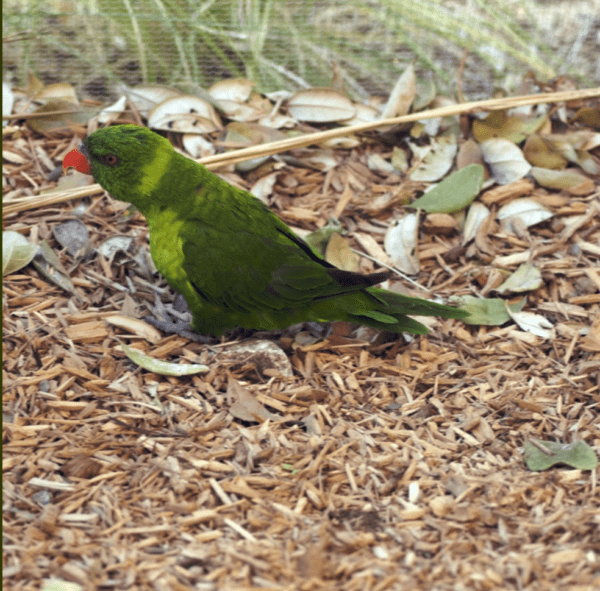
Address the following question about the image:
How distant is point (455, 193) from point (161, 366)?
61.7 inches

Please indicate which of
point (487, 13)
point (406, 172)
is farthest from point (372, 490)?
point (487, 13)

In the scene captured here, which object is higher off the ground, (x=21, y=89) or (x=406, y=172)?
(x=21, y=89)

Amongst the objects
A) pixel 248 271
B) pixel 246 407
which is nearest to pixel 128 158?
pixel 248 271

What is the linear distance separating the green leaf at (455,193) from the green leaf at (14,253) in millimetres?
1663

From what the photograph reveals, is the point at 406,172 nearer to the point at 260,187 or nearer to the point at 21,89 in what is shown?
the point at 260,187

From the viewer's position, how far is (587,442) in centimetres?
190

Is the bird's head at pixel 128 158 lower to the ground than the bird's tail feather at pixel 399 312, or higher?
higher

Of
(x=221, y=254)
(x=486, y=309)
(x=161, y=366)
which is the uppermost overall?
(x=221, y=254)

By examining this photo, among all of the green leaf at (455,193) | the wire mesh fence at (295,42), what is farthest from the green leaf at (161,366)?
the wire mesh fence at (295,42)

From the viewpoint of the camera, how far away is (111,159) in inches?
86.4

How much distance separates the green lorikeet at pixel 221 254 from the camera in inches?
85.7

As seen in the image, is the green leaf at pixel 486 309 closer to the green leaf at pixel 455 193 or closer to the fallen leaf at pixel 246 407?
the green leaf at pixel 455 193

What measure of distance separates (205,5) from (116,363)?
7.69ft

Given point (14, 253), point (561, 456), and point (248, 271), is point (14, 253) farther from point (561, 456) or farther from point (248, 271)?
point (561, 456)
